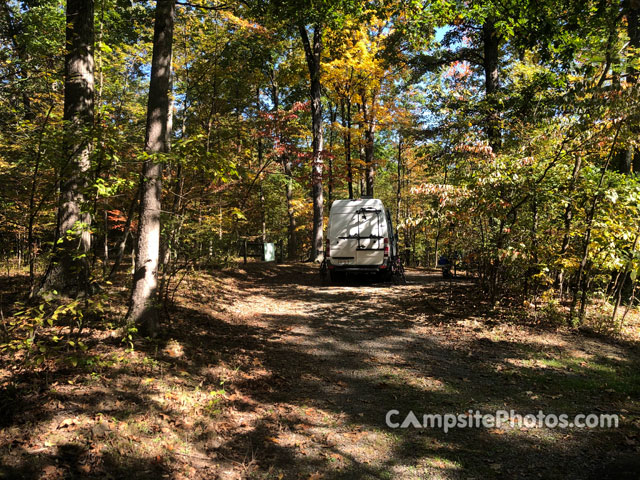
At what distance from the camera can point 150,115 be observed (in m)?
5.07

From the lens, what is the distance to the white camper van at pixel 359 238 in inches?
436

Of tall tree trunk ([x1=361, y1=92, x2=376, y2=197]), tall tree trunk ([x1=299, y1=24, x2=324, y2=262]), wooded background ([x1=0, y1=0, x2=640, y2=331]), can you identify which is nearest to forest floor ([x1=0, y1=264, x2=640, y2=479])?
wooded background ([x1=0, y1=0, x2=640, y2=331])

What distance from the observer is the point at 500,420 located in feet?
11.8

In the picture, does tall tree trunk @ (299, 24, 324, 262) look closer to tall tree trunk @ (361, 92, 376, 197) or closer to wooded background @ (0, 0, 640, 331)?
wooded background @ (0, 0, 640, 331)

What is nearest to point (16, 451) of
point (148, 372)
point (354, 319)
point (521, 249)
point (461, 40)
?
point (148, 372)

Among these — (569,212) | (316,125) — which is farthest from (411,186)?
(316,125)

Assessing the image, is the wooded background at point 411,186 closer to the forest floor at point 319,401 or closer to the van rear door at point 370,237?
the forest floor at point 319,401

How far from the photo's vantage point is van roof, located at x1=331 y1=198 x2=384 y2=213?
37.0 ft

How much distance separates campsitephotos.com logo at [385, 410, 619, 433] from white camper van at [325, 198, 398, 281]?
24.4ft

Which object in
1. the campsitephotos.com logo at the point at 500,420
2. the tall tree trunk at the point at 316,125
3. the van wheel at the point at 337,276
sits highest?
the tall tree trunk at the point at 316,125

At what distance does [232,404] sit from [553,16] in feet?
26.2

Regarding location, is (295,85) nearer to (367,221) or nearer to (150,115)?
(367,221)

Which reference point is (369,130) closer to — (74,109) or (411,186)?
(411,186)

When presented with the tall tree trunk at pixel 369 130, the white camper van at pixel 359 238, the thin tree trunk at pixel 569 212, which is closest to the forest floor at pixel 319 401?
the thin tree trunk at pixel 569 212
